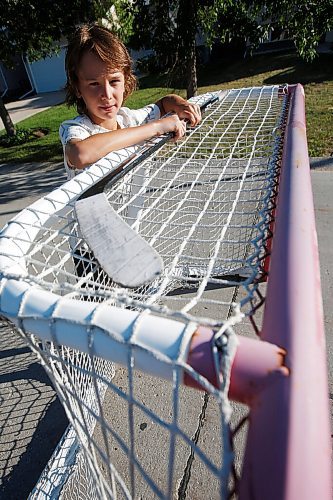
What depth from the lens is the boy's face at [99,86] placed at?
5.25ft

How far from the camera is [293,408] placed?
1.38 feet

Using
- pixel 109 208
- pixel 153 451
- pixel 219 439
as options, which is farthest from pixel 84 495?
pixel 109 208

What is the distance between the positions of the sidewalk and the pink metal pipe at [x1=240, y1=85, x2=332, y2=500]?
39.8ft

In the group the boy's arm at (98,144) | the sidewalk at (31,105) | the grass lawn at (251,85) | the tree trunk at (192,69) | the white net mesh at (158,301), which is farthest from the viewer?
the sidewalk at (31,105)

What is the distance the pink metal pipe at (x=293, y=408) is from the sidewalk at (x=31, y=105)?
12120mm

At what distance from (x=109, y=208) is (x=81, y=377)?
0.80m

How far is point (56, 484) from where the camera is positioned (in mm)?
1542

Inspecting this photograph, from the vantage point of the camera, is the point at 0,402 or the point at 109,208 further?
the point at 0,402

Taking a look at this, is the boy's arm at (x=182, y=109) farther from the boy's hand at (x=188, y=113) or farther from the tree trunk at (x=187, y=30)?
the tree trunk at (x=187, y=30)

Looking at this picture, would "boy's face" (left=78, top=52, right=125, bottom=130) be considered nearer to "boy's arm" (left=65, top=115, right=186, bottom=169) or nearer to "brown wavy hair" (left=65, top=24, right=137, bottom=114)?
"brown wavy hair" (left=65, top=24, right=137, bottom=114)

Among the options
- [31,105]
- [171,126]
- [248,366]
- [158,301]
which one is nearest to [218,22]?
[171,126]

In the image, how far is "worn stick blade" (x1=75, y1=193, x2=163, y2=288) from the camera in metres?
0.76

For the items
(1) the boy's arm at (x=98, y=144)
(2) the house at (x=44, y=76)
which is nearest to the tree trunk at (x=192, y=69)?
(1) the boy's arm at (x=98, y=144)

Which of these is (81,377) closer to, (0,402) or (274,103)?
(0,402)
